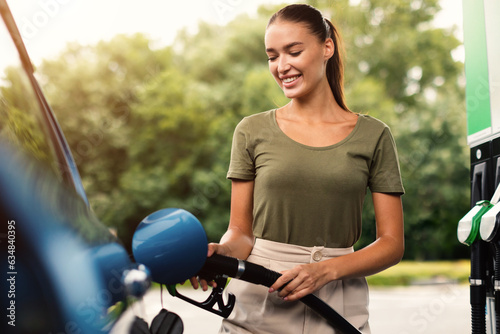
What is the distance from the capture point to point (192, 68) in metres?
22.7

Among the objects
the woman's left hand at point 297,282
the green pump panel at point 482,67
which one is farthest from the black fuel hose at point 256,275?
the green pump panel at point 482,67

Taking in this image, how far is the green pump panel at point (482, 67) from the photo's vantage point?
174 cm

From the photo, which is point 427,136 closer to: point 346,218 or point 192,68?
point 192,68

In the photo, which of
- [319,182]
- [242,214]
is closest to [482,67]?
[319,182]

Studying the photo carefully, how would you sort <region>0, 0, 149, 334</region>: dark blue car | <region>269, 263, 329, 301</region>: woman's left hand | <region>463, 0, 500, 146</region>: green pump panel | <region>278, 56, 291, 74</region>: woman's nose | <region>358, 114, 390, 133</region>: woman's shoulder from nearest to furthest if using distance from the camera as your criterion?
<region>0, 0, 149, 334</region>: dark blue car → <region>269, 263, 329, 301</region>: woman's left hand → <region>278, 56, 291, 74</region>: woman's nose → <region>358, 114, 390, 133</region>: woman's shoulder → <region>463, 0, 500, 146</region>: green pump panel

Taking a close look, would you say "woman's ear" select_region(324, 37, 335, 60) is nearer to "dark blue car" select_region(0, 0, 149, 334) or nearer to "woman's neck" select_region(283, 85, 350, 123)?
"woman's neck" select_region(283, 85, 350, 123)

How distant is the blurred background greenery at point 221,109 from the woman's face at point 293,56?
15.7m

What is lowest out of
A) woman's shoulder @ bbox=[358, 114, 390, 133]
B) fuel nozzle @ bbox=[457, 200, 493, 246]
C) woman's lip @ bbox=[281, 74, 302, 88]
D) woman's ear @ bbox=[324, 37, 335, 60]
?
fuel nozzle @ bbox=[457, 200, 493, 246]

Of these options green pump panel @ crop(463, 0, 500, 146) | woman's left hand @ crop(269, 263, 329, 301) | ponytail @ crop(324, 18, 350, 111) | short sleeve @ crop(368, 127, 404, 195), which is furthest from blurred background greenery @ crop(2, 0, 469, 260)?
woman's left hand @ crop(269, 263, 329, 301)

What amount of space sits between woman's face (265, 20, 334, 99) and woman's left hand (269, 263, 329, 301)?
422 millimetres

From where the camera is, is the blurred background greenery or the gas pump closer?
the gas pump

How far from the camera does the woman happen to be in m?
1.49

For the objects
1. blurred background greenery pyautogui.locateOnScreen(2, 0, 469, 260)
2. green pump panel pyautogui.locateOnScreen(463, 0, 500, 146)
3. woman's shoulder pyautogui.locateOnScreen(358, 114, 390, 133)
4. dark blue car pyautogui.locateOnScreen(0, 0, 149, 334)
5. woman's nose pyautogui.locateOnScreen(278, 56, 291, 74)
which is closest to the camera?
dark blue car pyautogui.locateOnScreen(0, 0, 149, 334)

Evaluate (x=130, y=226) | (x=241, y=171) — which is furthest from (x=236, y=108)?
(x=241, y=171)
